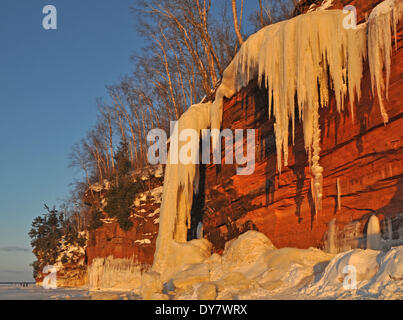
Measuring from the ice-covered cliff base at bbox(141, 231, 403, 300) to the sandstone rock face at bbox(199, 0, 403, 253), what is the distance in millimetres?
748

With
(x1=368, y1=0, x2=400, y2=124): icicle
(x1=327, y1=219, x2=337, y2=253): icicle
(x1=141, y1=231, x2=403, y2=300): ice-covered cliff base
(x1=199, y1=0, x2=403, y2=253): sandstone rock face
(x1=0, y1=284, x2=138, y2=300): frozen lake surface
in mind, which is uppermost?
(x1=368, y1=0, x2=400, y2=124): icicle

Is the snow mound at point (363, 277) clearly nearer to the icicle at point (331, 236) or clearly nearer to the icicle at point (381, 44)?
the icicle at point (331, 236)

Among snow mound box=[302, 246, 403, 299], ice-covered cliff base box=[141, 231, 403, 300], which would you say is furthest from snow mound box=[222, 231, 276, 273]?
snow mound box=[302, 246, 403, 299]

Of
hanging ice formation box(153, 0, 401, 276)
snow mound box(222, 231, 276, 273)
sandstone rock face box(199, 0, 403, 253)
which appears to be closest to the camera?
sandstone rock face box(199, 0, 403, 253)

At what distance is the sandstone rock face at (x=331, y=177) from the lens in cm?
707

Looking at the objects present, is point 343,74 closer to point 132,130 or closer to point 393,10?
point 393,10

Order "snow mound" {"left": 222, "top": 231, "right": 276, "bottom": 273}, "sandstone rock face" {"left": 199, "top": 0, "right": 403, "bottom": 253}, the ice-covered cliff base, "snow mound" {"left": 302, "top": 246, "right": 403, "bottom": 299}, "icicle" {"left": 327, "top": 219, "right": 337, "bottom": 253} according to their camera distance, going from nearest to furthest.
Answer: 1. "snow mound" {"left": 302, "top": 246, "right": 403, "bottom": 299}
2. the ice-covered cliff base
3. "sandstone rock face" {"left": 199, "top": 0, "right": 403, "bottom": 253}
4. "icicle" {"left": 327, "top": 219, "right": 337, "bottom": 253}
5. "snow mound" {"left": 222, "top": 231, "right": 276, "bottom": 273}

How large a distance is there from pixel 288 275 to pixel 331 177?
255 centimetres

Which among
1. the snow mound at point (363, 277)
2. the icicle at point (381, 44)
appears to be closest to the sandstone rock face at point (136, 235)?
the snow mound at point (363, 277)

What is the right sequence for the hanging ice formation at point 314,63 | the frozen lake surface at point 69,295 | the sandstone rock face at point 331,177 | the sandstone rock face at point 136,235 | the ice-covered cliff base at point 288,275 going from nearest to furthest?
the ice-covered cliff base at point 288,275, the sandstone rock face at point 331,177, the hanging ice formation at point 314,63, the frozen lake surface at point 69,295, the sandstone rock face at point 136,235

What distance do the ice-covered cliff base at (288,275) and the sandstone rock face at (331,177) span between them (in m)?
0.75

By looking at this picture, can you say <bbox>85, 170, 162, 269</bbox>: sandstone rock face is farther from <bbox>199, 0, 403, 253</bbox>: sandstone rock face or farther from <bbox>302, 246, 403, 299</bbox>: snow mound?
<bbox>302, 246, 403, 299</bbox>: snow mound

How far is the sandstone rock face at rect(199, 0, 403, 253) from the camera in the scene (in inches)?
278

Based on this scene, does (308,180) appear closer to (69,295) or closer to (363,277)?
(363,277)
